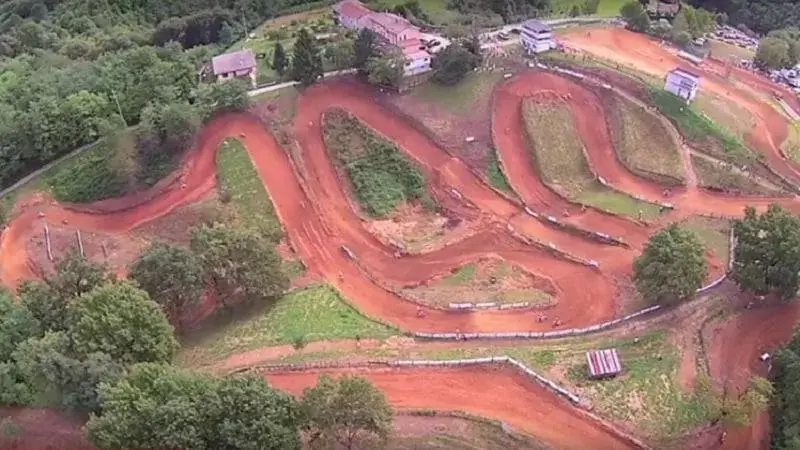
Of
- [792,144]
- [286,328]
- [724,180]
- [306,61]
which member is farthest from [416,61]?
[792,144]

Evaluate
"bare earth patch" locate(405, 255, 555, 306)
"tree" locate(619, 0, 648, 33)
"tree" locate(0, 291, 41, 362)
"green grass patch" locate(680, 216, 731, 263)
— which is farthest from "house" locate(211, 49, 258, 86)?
"tree" locate(619, 0, 648, 33)

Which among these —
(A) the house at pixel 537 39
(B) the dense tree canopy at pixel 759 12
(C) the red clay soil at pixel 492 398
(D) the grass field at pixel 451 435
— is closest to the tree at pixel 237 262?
(C) the red clay soil at pixel 492 398

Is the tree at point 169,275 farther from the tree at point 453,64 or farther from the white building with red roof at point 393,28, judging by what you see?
the tree at point 453,64

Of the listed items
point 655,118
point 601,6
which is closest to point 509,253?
point 655,118

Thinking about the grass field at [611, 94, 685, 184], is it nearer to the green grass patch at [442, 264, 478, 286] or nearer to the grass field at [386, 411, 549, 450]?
the green grass patch at [442, 264, 478, 286]

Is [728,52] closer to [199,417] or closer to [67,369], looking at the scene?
[199,417]

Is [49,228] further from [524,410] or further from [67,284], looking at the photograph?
[524,410]
